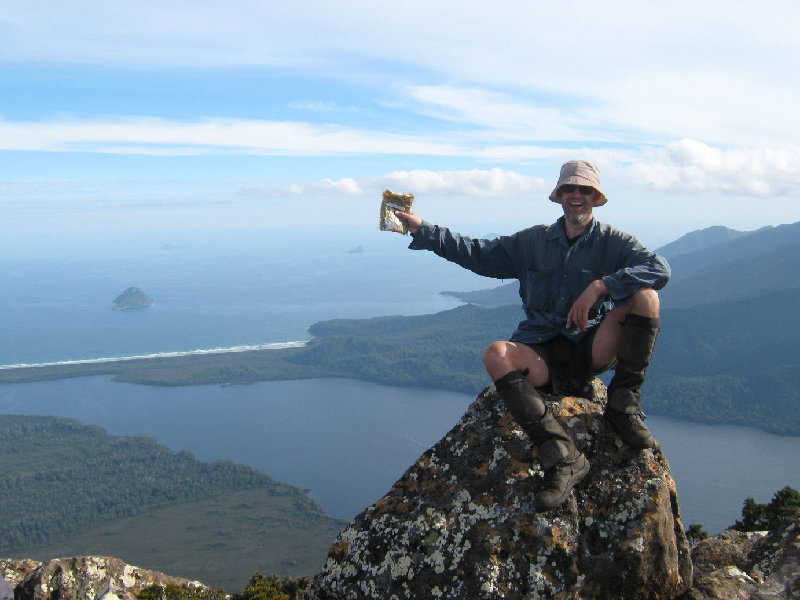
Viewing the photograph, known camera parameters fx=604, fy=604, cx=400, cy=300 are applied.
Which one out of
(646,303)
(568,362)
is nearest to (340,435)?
(568,362)

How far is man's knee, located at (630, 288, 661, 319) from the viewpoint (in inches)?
221

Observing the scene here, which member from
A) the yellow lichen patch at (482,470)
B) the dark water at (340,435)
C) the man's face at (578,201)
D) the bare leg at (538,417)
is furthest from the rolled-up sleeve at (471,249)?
the dark water at (340,435)

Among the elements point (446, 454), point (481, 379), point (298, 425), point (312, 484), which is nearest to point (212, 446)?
point (298, 425)

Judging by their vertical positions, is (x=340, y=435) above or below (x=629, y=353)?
below

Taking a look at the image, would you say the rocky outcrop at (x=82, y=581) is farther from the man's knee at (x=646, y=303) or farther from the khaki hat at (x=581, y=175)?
the khaki hat at (x=581, y=175)

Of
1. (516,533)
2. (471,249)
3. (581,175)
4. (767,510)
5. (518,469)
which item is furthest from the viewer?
(767,510)

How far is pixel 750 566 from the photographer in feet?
20.7

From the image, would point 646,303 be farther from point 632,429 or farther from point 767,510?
point 767,510

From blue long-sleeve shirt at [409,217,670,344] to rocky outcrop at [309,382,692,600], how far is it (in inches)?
40.2

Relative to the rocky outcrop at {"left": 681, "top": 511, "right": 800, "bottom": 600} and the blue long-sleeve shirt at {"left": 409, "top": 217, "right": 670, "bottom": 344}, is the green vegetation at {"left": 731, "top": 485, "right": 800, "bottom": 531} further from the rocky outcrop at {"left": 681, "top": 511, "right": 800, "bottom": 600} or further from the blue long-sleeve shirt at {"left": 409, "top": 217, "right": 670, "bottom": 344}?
the blue long-sleeve shirt at {"left": 409, "top": 217, "right": 670, "bottom": 344}

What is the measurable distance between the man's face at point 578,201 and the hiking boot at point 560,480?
95.0 inches

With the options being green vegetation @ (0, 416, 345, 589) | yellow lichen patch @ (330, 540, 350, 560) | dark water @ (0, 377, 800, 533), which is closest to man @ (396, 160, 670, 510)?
yellow lichen patch @ (330, 540, 350, 560)

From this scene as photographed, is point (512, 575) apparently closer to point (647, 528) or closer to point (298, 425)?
point (647, 528)

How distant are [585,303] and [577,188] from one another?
4.18ft
